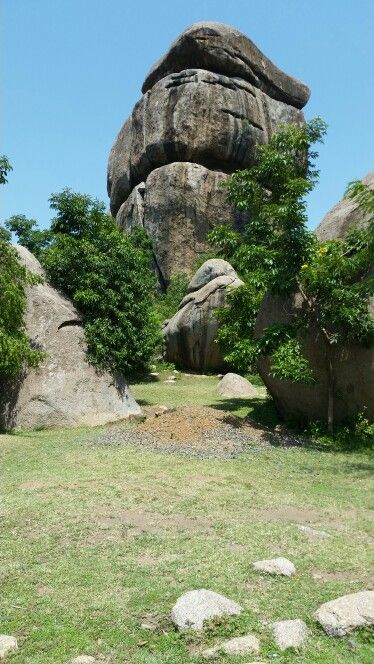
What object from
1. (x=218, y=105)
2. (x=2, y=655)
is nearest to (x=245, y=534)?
(x=2, y=655)

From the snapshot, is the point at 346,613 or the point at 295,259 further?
the point at 295,259

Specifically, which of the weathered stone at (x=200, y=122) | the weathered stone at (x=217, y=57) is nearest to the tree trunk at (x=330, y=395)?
the weathered stone at (x=200, y=122)

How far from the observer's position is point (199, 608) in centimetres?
446

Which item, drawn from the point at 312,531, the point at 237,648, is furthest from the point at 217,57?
the point at 237,648

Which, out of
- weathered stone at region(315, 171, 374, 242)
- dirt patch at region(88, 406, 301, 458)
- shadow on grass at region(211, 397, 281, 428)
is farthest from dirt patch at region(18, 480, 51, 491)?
weathered stone at region(315, 171, 374, 242)

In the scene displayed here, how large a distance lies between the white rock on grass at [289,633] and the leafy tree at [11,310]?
30.9ft

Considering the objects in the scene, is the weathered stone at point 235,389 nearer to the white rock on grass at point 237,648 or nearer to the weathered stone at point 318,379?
the weathered stone at point 318,379

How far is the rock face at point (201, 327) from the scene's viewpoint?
26.9m

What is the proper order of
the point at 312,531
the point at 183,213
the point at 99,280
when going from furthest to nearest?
the point at 183,213
the point at 99,280
the point at 312,531

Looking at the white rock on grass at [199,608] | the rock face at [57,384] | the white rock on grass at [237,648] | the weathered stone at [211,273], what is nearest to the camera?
the white rock on grass at [237,648]

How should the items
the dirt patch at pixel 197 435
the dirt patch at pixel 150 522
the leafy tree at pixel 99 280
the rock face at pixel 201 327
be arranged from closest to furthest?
the dirt patch at pixel 150 522
the dirt patch at pixel 197 435
the leafy tree at pixel 99 280
the rock face at pixel 201 327

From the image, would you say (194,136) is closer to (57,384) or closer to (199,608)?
(57,384)

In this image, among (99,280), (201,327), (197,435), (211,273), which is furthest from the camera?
(211,273)

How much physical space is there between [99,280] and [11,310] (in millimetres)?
3064
